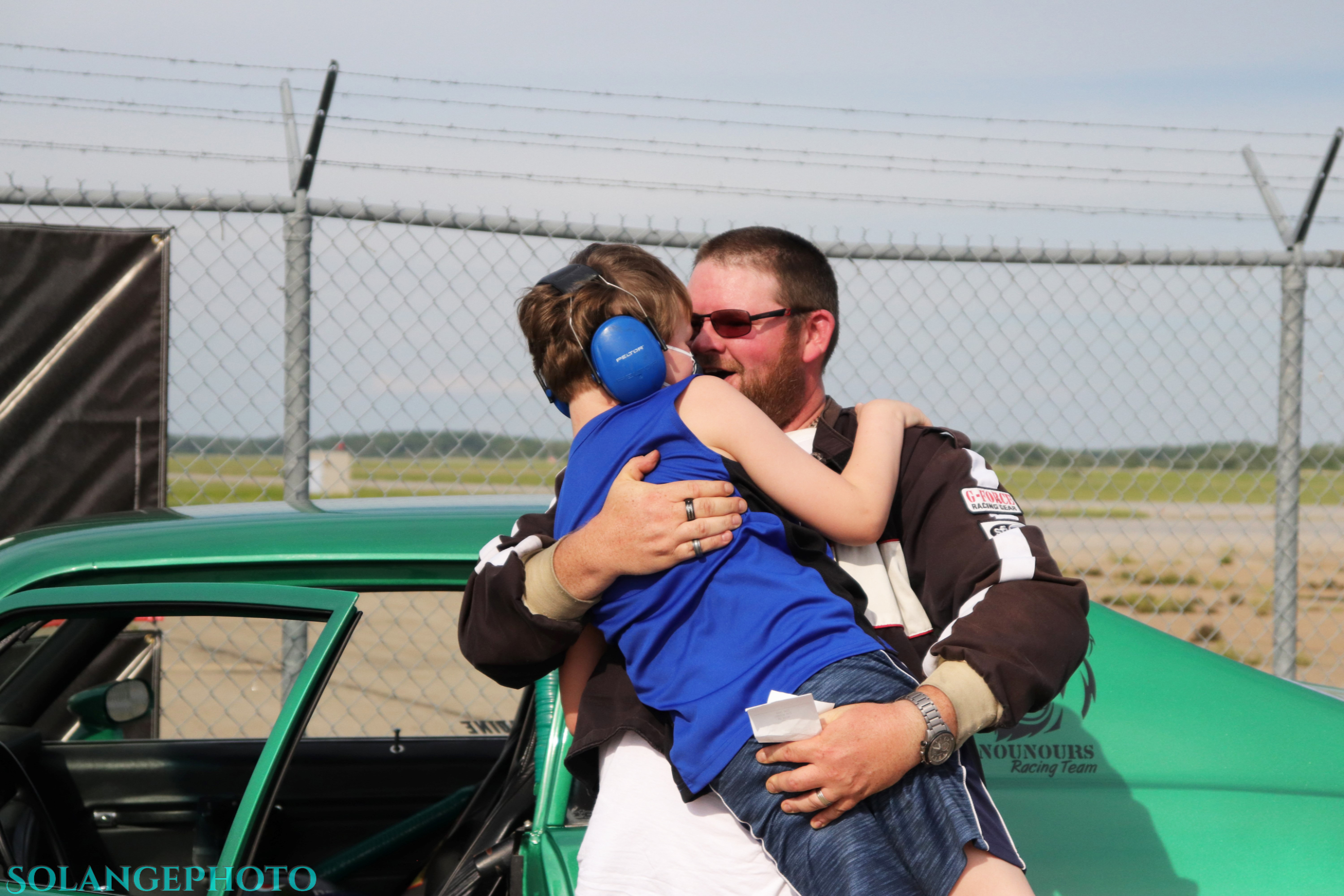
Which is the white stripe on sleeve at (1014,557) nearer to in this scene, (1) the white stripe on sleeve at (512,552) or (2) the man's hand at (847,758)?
(2) the man's hand at (847,758)

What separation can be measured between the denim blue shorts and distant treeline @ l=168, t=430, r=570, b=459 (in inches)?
107

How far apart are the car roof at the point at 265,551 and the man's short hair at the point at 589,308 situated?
43 cm

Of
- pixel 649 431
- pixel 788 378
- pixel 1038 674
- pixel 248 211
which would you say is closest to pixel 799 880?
pixel 1038 674

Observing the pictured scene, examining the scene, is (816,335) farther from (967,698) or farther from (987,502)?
(967,698)

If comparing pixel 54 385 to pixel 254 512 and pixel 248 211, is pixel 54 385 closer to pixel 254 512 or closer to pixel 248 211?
pixel 248 211

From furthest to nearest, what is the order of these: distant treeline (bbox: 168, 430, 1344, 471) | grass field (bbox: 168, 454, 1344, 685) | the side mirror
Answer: grass field (bbox: 168, 454, 1344, 685) → distant treeline (bbox: 168, 430, 1344, 471) → the side mirror

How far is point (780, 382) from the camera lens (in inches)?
80.3

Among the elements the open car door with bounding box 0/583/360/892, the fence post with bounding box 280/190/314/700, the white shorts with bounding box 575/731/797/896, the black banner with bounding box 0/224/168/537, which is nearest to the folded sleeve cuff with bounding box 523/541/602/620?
the white shorts with bounding box 575/731/797/896

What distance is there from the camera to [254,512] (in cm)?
220

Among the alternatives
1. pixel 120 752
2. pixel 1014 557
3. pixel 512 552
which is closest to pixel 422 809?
pixel 120 752

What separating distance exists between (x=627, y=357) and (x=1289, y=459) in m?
3.89

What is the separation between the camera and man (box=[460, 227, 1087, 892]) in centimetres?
140

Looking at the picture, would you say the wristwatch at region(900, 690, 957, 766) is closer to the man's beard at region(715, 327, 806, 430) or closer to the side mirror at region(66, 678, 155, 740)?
the man's beard at region(715, 327, 806, 430)

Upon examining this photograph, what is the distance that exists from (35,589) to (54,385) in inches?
87.6
